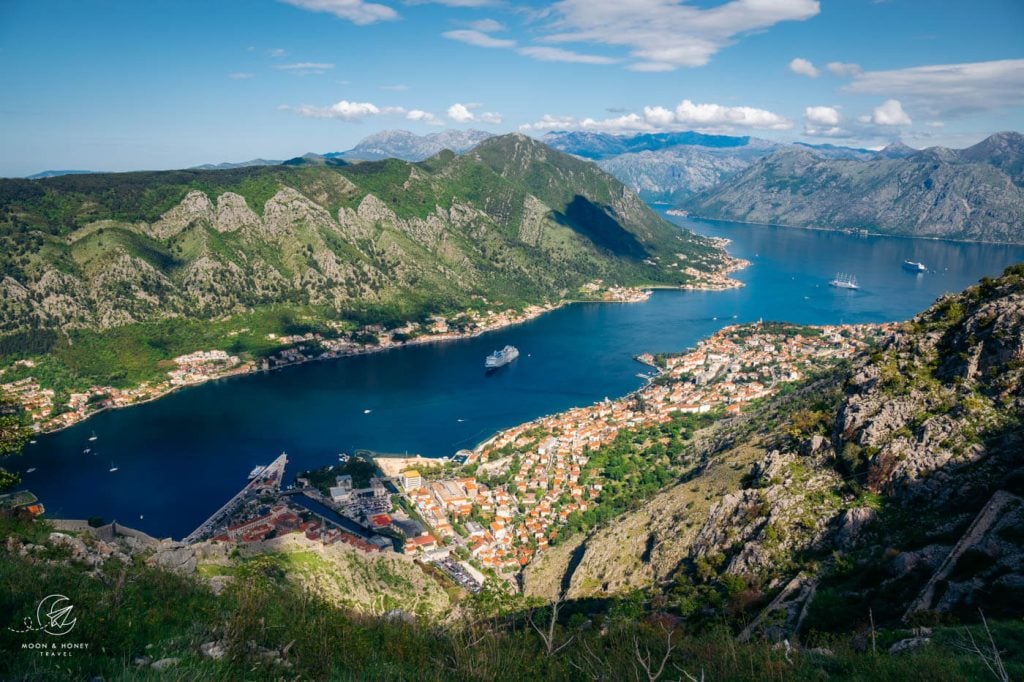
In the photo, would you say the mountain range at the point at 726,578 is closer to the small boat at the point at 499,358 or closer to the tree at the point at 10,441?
the tree at the point at 10,441

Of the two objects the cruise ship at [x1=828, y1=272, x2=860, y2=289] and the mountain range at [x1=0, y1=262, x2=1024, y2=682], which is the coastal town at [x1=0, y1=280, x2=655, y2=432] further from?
the cruise ship at [x1=828, y1=272, x2=860, y2=289]

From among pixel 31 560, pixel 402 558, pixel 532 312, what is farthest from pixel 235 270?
pixel 31 560

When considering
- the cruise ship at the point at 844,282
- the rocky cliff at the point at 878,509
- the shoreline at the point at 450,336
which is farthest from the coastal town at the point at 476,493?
the cruise ship at the point at 844,282

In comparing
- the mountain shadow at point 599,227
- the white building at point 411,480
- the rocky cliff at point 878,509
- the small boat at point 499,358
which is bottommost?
the white building at point 411,480

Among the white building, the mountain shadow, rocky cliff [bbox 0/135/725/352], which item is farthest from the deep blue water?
the mountain shadow

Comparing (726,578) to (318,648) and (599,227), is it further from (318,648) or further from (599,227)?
(599,227)

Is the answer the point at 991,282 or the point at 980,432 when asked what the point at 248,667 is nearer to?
the point at 980,432
